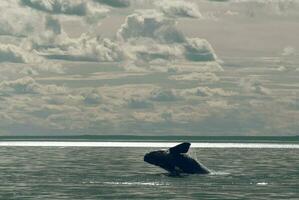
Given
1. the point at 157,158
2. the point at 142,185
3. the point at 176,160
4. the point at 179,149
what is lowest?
the point at 142,185

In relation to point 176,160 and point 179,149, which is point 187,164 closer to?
point 176,160

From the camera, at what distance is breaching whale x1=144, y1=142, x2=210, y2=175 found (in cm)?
6931

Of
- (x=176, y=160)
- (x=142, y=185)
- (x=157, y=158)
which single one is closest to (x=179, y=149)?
(x=176, y=160)

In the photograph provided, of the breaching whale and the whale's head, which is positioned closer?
the breaching whale

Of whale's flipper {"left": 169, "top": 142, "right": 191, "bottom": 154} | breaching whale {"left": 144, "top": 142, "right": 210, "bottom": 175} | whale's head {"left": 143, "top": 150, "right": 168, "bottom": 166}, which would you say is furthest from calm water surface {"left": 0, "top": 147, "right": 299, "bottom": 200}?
whale's flipper {"left": 169, "top": 142, "right": 191, "bottom": 154}

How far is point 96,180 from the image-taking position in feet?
217

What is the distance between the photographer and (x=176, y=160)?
230ft

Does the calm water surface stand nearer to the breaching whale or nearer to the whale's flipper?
the breaching whale

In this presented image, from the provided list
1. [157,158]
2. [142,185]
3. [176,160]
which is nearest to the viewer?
[142,185]

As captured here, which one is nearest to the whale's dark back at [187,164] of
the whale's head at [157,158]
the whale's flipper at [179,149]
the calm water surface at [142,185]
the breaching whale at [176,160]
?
the breaching whale at [176,160]

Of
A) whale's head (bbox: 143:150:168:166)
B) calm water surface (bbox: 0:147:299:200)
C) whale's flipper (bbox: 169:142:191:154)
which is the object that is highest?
whale's flipper (bbox: 169:142:191:154)

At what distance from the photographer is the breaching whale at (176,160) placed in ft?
227

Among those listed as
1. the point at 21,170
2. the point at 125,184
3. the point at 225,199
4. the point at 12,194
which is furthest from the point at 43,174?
the point at 225,199

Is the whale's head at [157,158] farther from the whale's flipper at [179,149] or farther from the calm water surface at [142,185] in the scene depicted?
the calm water surface at [142,185]
